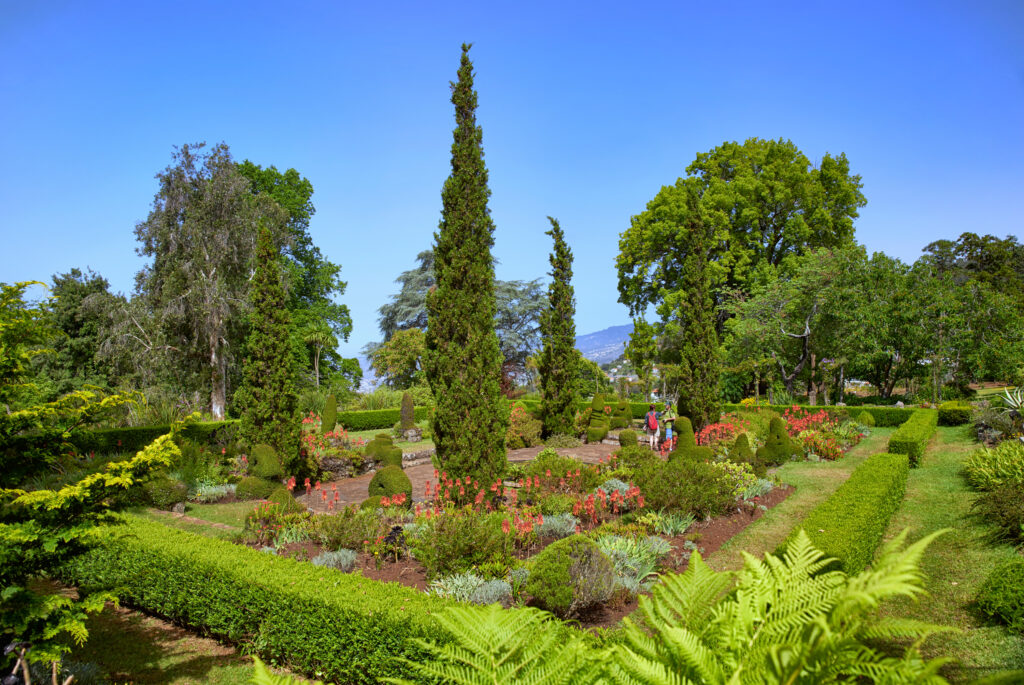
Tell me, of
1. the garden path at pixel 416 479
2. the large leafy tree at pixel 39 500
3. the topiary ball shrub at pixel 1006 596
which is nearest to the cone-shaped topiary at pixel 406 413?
the garden path at pixel 416 479

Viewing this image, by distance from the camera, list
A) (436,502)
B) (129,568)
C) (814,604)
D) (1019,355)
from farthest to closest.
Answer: (1019,355)
(436,502)
(129,568)
(814,604)

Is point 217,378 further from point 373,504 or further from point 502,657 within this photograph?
point 502,657

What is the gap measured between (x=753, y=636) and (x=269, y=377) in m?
13.7

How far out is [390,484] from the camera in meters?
10.7

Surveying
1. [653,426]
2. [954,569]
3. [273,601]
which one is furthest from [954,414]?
[273,601]

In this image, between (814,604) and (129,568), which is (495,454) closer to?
(129,568)

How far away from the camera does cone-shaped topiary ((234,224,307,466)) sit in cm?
1360

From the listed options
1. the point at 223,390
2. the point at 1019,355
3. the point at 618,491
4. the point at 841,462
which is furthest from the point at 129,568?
the point at 1019,355

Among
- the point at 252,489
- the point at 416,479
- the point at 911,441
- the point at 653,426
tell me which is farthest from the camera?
the point at 653,426

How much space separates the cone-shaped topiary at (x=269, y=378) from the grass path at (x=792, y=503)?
955 cm

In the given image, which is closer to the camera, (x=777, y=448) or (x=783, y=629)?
(x=783, y=629)

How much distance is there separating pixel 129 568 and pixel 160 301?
76.8 feet

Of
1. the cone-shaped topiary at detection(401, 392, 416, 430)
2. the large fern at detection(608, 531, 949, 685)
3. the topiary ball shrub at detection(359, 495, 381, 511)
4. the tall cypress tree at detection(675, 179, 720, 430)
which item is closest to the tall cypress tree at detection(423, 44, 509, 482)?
the topiary ball shrub at detection(359, 495, 381, 511)

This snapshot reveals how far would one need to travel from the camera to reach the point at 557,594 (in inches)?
239
